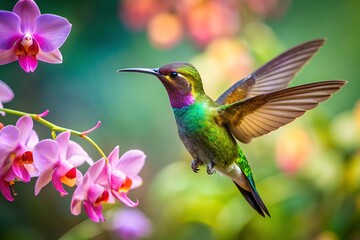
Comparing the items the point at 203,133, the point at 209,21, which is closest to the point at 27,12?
the point at 203,133

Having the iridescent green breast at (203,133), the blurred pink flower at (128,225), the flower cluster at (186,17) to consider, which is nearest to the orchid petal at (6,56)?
the iridescent green breast at (203,133)

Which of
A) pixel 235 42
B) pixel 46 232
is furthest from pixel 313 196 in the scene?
pixel 46 232

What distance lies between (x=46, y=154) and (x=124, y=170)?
0.41 ft

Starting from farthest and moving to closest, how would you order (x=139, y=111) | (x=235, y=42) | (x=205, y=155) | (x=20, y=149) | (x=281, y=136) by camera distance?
(x=139, y=111), (x=235, y=42), (x=281, y=136), (x=205, y=155), (x=20, y=149)

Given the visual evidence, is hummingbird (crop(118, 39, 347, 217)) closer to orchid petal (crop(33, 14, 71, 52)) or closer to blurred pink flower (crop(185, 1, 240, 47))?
orchid petal (crop(33, 14, 71, 52))

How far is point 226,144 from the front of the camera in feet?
3.44

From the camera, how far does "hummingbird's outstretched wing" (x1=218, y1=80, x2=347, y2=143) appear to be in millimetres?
870

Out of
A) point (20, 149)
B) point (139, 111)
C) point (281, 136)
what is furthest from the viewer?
point (139, 111)

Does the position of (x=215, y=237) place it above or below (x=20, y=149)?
below

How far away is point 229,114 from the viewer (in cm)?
103

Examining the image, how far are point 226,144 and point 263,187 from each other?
1.16 metres

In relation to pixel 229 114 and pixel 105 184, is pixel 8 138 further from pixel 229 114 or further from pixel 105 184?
pixel 229 114

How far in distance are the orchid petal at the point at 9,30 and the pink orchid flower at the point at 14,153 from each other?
0.10 metres

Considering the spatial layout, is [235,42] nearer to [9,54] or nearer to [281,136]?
[281,136]
